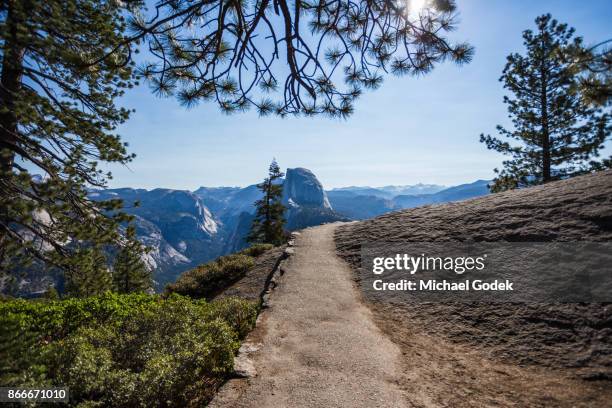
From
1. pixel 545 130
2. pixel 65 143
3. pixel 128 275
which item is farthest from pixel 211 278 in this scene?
pixel 545 130

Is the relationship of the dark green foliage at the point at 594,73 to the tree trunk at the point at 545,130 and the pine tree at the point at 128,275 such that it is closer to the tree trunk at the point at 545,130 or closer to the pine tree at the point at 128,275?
the tree trunk at the point at 545,130

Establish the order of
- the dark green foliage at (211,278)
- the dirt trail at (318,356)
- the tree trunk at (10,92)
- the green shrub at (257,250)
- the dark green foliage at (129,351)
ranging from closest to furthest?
the dark green foliage at (129,351) < the dirt trail at (318,356) < the tree trunk at (10,92) < the dark green foliage at (211,278) < the green shrub at (257,250)

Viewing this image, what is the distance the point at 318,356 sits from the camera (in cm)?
562

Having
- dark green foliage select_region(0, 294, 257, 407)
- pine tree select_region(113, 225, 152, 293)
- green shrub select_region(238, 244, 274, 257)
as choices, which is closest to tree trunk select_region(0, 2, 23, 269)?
dark green foliage select_region(0, 294, 257, 407)

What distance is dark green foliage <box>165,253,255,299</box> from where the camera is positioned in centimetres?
1333

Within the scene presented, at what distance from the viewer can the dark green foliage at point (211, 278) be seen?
43.7 feet

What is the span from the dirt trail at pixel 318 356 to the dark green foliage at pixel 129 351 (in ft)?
1.80

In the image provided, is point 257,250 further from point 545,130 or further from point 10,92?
point 545,130

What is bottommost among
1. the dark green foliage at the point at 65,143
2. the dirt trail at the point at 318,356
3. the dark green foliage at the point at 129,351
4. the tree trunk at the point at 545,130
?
the dirt trail at the point at 318,356

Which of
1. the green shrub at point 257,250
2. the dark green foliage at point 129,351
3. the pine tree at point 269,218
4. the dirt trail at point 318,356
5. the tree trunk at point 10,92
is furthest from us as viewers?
the pine tree at point 269,218

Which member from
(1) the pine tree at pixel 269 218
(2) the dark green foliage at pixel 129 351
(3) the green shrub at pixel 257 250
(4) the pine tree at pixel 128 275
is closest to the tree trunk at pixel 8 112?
(2) the dark green foliage at pixel 129 351

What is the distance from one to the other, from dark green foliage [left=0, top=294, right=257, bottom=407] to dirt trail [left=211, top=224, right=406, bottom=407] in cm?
55

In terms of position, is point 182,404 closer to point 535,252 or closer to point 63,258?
→ point 63,258

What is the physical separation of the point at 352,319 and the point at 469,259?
5111 mm
